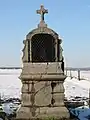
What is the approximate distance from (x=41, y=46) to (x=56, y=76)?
2.98 feet

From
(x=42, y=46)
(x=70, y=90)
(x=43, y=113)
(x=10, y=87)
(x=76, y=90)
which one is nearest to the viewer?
(x=43, y=113)

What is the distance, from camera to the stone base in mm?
7742

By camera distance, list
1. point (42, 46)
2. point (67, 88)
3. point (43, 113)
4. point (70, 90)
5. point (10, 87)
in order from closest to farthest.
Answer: point (43, 113) < point (42, 46) < point (70, 90) < point (67, 88) < point (10, 87)

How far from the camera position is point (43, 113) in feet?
25.5

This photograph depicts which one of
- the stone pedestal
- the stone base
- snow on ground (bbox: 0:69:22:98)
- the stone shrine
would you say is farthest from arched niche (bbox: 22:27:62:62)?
snow on ground (bbox: 0:69:22:98)

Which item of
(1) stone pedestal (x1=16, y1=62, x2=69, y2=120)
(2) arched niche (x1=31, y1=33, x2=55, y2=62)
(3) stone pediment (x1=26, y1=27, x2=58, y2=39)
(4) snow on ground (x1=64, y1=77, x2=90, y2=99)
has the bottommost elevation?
(4) snow on ground (x1=64, y1=77, x2=90, y2=99)

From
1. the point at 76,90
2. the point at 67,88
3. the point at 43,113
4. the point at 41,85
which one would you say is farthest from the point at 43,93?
the point at 67,88

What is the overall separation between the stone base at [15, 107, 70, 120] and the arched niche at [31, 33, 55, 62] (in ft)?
4.06

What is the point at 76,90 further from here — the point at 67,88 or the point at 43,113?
the point at 43,113

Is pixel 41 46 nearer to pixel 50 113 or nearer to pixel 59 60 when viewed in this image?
pixel 59 60

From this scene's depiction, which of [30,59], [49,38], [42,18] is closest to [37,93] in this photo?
[30,59]

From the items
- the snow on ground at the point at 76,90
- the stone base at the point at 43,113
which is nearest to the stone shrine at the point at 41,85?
the stone base at the point at 43,113

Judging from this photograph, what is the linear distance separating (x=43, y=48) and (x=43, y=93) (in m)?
1.18

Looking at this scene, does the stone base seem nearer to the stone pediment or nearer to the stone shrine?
the stone shrine
